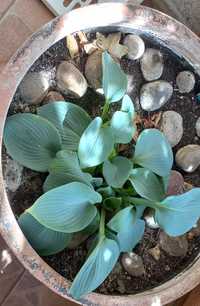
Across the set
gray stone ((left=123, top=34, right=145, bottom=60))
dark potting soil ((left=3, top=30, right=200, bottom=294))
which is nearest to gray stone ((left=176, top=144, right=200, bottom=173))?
dark potting soil ((left=3, top=30, right=200, bottom=294))

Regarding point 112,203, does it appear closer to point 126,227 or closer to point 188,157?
point 126,227

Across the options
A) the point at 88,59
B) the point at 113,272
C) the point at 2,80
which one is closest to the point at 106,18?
the point at 88,59

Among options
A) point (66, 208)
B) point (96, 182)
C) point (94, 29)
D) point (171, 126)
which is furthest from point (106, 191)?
point (94, 29)

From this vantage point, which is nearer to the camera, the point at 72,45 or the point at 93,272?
the point at 93,272

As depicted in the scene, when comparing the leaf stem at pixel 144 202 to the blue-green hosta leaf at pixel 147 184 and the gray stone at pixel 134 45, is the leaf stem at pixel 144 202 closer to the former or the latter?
the blue-green hosta leaf at pixel 147 184

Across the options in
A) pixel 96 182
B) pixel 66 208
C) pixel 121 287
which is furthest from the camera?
pixel 121 287

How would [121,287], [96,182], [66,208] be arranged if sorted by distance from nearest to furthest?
[66,208]
[96,182]
[121,287]

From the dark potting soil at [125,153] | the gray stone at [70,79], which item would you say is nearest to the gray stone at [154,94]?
the dark potting soil at [125,153]

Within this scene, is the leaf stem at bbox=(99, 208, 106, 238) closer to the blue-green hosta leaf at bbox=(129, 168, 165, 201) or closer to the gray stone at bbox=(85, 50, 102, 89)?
the blue-green hosta leaf at bbox=(129, 168, 165, 201)
